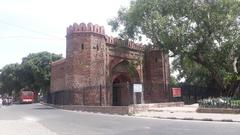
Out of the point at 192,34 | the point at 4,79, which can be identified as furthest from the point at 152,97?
the point at 4,79

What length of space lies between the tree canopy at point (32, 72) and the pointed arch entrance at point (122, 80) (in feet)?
82.1

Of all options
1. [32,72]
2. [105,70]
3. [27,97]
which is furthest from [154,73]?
[32,72]

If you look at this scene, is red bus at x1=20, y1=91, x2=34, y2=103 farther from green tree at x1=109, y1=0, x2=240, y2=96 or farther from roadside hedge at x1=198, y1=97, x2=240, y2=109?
roadside hedge at x1=198, y1=97, x2=240, y2=109

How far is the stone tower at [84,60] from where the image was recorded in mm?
29273

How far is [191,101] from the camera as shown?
32.4 meters

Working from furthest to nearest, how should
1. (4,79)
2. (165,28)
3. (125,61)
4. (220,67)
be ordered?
(4,79)
(125,61)
(220,67)
(165,28)

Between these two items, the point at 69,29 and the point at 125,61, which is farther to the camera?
the point at 125,61

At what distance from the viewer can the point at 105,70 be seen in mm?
31297

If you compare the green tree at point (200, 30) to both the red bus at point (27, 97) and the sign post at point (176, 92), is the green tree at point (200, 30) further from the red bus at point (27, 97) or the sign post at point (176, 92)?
the red bus at point (27, 97)

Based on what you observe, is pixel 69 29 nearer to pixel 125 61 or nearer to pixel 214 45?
pixel 125 61

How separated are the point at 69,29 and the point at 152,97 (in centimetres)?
1035

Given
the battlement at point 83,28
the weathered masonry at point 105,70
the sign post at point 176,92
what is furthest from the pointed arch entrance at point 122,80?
the battlement at point 83,28

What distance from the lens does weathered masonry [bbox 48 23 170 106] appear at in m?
28.9

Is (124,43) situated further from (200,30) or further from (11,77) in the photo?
(11,77)
